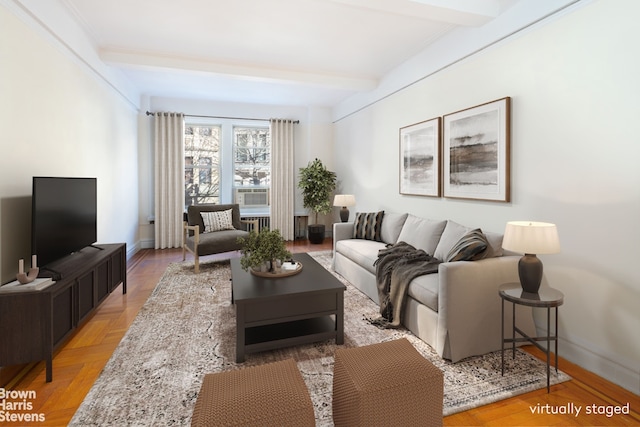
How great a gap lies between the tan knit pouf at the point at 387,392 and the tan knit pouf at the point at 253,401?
246 mm

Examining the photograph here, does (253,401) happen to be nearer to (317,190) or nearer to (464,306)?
(464,306)

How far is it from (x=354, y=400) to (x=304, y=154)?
6144mm

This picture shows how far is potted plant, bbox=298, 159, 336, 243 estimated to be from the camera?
655cm

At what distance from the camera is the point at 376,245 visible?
4145 mm

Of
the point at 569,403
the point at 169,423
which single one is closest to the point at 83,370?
the point at 169,423

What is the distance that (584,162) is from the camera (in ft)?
7.48

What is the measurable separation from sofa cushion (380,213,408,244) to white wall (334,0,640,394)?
1.18 metres

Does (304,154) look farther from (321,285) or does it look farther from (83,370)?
(83,370)

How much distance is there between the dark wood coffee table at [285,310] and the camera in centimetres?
232

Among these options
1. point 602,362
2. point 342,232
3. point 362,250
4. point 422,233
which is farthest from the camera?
point 342,232

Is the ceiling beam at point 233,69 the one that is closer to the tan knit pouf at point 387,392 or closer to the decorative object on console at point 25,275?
the decorative object on console at point 25,275

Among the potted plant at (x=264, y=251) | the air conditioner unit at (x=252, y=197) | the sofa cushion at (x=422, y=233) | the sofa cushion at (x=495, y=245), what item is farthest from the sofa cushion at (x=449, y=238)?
the air conditioner unit at (x=252, y=197)

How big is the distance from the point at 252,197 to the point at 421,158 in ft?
13.3

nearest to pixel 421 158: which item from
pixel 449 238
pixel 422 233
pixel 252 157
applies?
pixel 422 233
